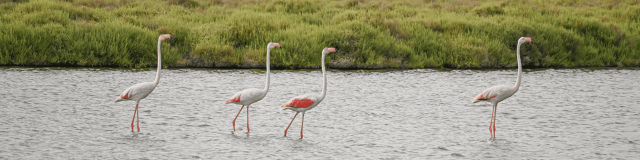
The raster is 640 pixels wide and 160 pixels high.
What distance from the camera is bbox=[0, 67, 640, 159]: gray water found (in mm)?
7711

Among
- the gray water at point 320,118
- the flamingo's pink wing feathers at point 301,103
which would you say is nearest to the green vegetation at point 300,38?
the gray water at point 320,118

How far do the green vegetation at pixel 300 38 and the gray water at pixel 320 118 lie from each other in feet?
5.31

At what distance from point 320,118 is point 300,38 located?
335 inches

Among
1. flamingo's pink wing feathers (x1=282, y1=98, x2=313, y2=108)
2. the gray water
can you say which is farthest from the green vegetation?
flamingo's pink wing feathers (x1=282, y1=98, x2=313, y2=108)

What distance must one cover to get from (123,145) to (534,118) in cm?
642

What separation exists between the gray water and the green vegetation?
5.31ft

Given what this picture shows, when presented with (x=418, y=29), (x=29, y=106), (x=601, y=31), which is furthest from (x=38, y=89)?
(x=601, y=31)

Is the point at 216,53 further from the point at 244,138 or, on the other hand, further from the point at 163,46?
the point at 244,138

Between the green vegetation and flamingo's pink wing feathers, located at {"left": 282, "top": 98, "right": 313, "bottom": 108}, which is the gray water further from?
the green vegetation

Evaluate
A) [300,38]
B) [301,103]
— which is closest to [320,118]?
[301,103]

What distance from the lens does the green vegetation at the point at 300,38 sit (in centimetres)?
1723

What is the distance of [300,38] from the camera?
1839 centimetres

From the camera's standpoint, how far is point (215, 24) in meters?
19.5

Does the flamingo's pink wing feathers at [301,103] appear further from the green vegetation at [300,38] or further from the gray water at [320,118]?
the green vegetation at [300,38]
